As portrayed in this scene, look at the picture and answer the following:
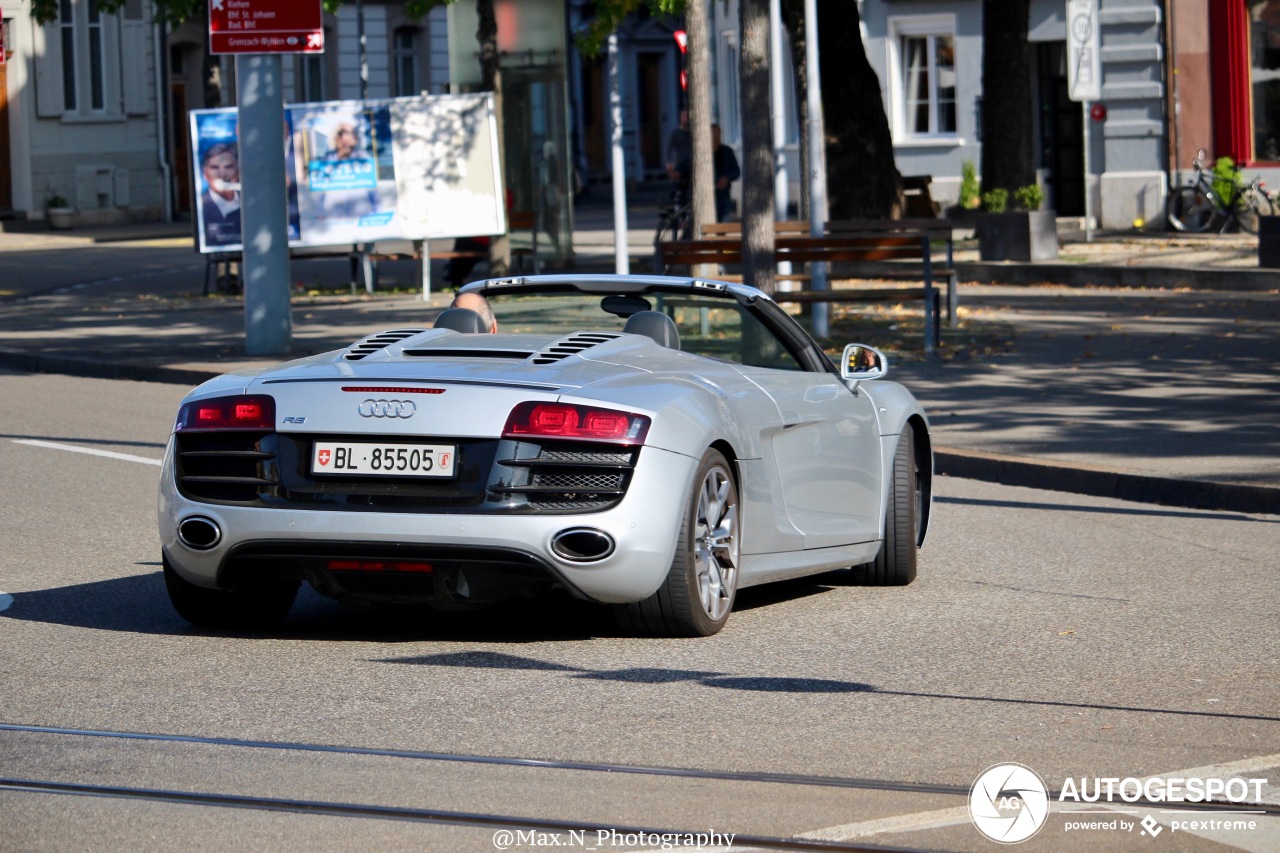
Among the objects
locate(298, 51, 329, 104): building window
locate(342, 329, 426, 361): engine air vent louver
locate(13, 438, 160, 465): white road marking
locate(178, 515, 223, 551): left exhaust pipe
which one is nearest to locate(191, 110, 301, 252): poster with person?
locate(13, 438, 160, 465): white road marking

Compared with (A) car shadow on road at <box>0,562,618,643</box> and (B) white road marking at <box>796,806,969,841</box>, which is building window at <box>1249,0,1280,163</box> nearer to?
(A) car shadow on road at <box>0,562,618,643</box>

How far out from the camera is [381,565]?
648 centimetres

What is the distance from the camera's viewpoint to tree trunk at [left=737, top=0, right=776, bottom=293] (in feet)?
61.0

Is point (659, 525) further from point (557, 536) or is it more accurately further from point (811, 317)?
point (811, 317)

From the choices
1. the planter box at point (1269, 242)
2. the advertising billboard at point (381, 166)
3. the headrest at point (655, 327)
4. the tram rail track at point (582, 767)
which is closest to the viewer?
the tram rail track at point (582, 767)

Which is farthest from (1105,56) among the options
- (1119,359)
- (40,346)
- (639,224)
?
(40,346)

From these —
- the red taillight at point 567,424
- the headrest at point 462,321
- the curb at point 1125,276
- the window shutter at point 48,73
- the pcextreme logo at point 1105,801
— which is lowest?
the pcextreme logo at point 1105,801

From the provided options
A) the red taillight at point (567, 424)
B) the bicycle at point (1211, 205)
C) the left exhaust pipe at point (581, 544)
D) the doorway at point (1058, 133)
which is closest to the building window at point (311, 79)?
the doorway at point (1058, 133)

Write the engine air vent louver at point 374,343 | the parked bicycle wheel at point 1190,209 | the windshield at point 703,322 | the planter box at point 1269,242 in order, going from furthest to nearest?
the parked bicycle wheel at point 1190,209
the planter box at point 1269,242
the windshield at point 703,322
the engine air vent louver at point 374,343

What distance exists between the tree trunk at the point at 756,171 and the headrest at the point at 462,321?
10.9m

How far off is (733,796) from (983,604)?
3264 mm

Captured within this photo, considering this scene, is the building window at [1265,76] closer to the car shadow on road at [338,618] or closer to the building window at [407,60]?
the building window at [407,60]

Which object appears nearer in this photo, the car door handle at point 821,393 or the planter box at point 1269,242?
the car door handle at point 821,393

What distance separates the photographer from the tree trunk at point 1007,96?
29781mm
